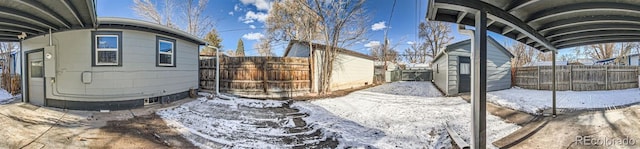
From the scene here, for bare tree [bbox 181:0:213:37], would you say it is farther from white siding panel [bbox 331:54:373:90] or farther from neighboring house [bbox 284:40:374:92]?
white siding panel [bbox 331:54:373:90]

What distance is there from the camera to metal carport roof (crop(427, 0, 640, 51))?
2822 millimetres

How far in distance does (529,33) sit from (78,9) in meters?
7.83

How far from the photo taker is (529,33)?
3.55m

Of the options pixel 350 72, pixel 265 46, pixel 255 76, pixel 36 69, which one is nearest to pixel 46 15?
pixel 36 69

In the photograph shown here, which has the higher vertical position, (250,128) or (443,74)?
(443,74)

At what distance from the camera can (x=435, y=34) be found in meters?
25.2

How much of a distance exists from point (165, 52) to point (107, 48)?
1.40 meters

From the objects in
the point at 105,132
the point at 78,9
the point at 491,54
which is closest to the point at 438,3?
the point at 105,132

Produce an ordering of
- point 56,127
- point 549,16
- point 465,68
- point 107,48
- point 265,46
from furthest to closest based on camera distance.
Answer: point 265,46
point 465,68
point 107,48
point 56,127
point 549,16

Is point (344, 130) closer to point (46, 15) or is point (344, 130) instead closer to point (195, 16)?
point (46, 15)

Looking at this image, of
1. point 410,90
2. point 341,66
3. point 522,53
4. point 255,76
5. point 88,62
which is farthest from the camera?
point 522,53

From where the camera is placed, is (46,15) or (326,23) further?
(326,23)

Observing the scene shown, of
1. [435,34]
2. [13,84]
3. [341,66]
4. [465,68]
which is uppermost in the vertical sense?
[435,34]

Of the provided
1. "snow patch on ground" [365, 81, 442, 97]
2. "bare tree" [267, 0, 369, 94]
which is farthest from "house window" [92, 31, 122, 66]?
"snow patch on ground" [365, 81, 442, 97]
